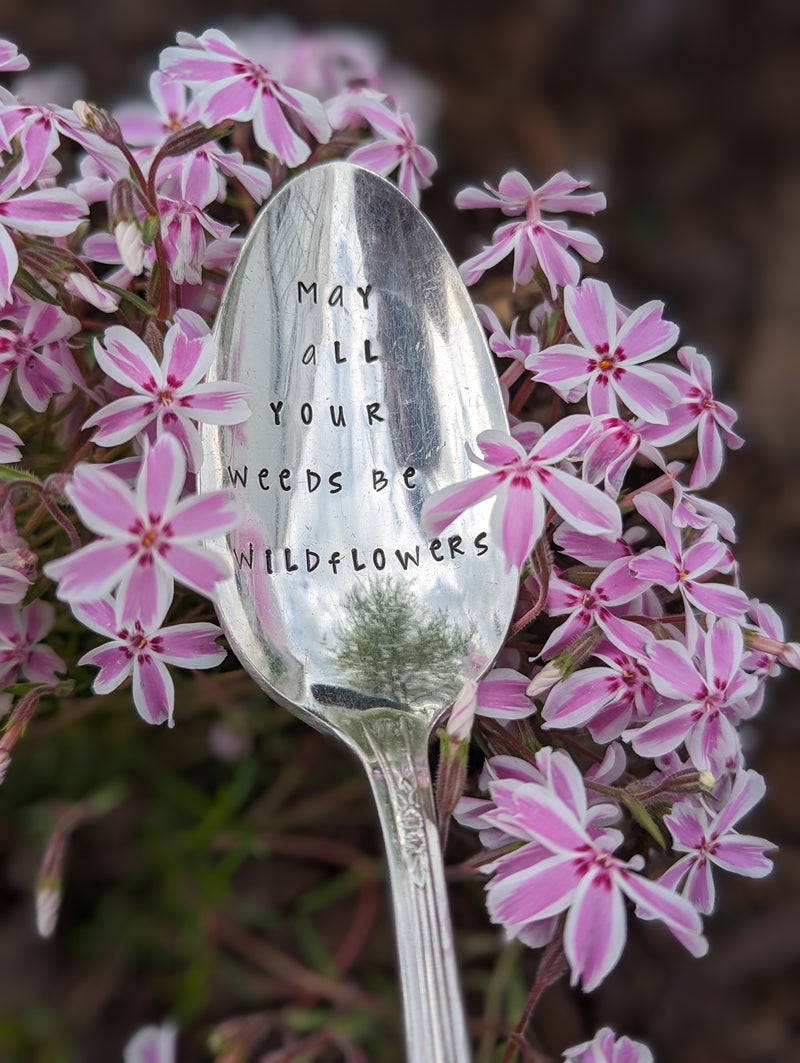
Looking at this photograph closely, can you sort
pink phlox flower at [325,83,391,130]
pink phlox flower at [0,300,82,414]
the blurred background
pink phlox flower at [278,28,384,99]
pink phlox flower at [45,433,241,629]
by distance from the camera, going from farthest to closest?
the blurred background
pink phlox flower at [278,28,384,99]
pink phlox flower at [325,83,391,130]
pink phlox flower at [0,300,82,414]
pink phlox flower at [45,433,241,629]

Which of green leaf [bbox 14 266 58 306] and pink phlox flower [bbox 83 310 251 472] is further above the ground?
green leaf [bbox 14 266 58 306]

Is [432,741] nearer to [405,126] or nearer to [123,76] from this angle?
[405,126]

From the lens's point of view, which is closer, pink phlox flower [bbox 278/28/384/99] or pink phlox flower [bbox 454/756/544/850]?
pink phlox flower [bbox 454/756/544/850]

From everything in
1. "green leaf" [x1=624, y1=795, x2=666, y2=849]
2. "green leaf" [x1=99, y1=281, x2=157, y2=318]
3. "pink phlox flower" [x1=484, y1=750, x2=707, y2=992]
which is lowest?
"pink phlox flower" [x1=484, y1=750, x2=707, y2=992]

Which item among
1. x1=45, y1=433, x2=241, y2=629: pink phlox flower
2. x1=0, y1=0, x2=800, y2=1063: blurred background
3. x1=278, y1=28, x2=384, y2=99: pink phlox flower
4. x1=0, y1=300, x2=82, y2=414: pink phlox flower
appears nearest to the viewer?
x1=45, y1=433, x2=241, y2=629: pink phlox flower

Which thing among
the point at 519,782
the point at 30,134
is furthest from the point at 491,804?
the point at 30,134

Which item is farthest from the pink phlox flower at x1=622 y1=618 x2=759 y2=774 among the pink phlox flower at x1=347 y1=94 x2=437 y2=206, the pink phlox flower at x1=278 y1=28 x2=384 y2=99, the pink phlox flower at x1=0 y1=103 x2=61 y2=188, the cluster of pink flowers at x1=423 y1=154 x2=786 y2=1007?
the pink phlox flower at x1=278 y1=28 x2=384 y2=99

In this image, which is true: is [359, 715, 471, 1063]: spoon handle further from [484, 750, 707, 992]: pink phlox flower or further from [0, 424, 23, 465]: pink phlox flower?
[0, 424, 23, 465]: pink phlox flower

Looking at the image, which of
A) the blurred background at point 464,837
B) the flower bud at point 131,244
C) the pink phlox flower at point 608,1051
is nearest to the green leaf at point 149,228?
the flower bud at point 131,244
